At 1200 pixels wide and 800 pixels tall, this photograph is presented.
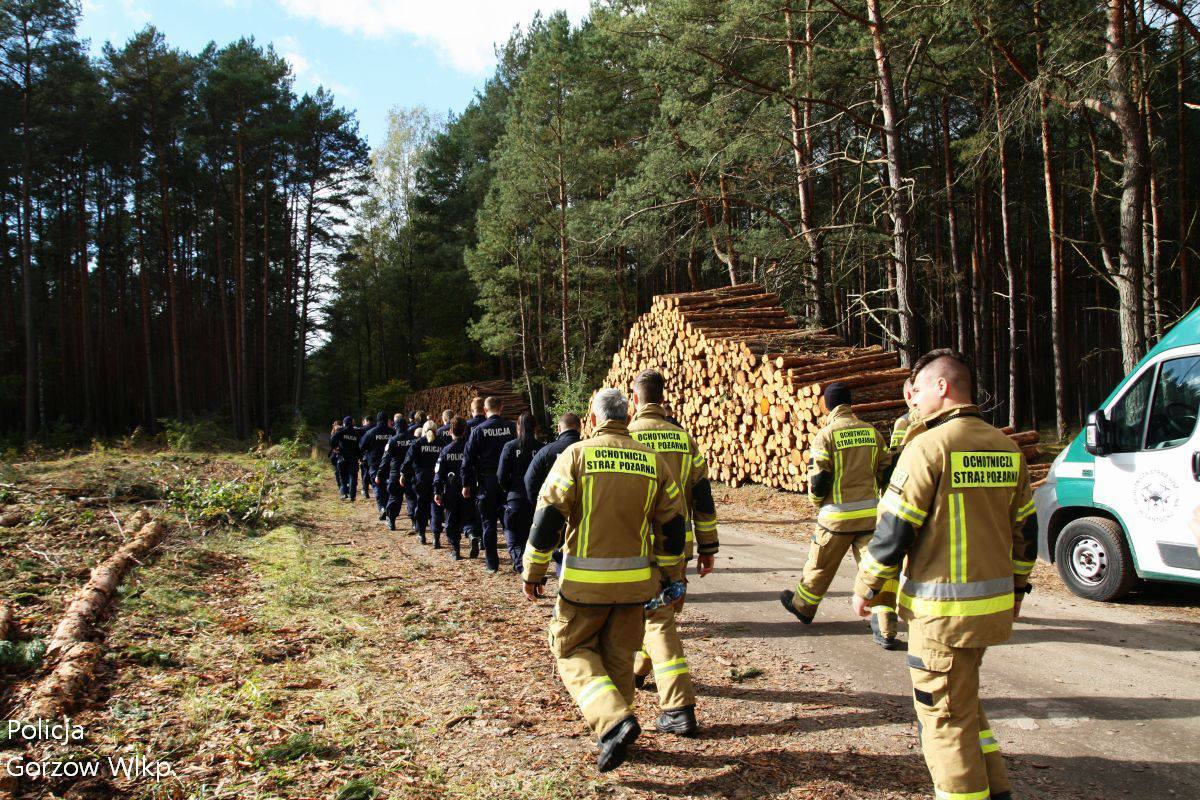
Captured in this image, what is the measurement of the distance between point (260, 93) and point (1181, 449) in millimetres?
33609

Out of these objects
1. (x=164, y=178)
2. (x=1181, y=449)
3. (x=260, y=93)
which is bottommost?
(x=1181, y=449)

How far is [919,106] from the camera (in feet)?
81.8

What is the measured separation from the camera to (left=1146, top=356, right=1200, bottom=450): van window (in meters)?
5.84

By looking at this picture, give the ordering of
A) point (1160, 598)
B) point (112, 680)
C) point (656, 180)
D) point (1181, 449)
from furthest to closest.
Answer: point (656, 180)
point (1160, 598)
point (1181, 449)
point (112, 680)

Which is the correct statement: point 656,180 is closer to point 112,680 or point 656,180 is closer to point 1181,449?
point 1181,449

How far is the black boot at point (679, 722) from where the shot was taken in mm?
4066

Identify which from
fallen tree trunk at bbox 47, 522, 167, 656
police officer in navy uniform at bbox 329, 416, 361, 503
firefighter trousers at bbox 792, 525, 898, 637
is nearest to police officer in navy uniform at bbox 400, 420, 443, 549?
fallen tree trunk at bbox 47, 522, 167, 656

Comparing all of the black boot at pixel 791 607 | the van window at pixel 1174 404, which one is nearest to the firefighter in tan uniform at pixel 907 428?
the black boot at pixel 791 607

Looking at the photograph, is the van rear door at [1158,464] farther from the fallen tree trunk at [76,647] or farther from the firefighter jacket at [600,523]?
the fallen tree trunk at [76,647]

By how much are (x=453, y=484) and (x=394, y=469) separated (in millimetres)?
3372

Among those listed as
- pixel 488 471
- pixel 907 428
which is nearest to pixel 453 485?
pixel 488 471

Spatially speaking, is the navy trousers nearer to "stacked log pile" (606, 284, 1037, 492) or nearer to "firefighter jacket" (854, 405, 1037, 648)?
"firefighter jacket" (854, 405, 1037, 648)

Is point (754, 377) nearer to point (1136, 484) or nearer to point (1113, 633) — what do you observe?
point (1136, 484)

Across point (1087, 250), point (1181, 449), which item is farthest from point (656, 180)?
point (1087, 250)
